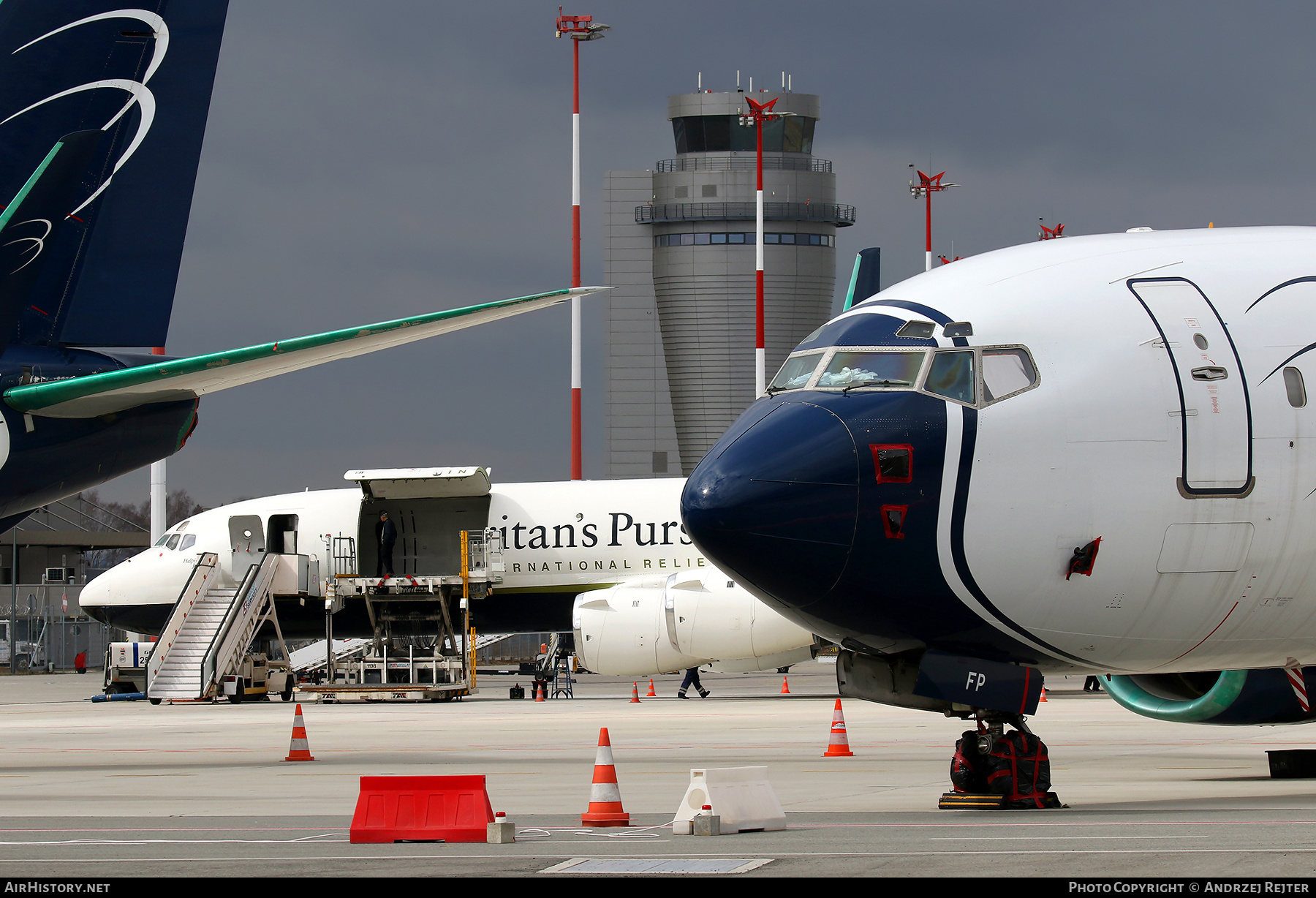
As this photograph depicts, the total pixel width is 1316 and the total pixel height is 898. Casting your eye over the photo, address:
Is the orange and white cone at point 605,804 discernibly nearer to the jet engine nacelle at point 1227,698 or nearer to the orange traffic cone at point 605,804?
the orange traffic cone at point 605,804

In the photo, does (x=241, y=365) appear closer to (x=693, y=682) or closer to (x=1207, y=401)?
(x=1207, y=401)

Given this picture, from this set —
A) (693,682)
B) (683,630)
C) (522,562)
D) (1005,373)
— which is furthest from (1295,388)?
(693,682)

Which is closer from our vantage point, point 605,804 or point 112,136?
point 605,804

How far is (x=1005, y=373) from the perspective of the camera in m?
11.2

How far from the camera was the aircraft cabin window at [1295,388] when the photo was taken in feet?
37.2

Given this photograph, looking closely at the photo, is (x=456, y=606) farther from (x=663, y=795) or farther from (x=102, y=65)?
(x=663, y=795)

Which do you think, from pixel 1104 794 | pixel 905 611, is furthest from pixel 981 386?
pixel 1104 794

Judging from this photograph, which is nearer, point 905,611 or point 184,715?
point 905,611

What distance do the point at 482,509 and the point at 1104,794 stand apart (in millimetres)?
23853

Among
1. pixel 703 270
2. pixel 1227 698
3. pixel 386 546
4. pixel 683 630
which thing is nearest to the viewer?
pixel 1227 698

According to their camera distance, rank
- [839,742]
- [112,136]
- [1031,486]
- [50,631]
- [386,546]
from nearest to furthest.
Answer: [1031,486]
[112,136]
[839,742]
[386,546]
[50,631]

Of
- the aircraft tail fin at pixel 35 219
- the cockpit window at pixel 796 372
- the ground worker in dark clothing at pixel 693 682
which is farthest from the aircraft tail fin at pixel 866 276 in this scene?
the ground worker in dark clothing at pixel 693 682

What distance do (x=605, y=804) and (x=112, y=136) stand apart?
10745 mm

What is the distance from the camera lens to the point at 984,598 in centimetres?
1096
